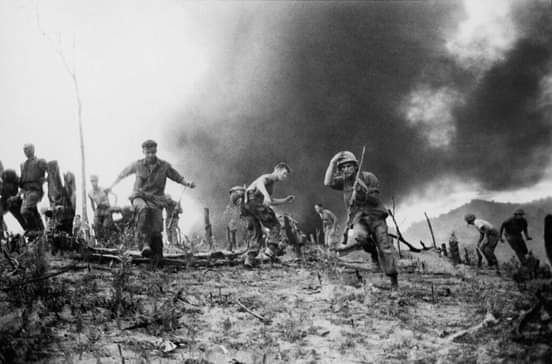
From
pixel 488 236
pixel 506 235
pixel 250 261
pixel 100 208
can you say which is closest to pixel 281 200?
pixel 250 261

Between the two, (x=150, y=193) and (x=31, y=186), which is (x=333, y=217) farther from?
(x=31, y=186)

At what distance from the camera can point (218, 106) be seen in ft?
22.9

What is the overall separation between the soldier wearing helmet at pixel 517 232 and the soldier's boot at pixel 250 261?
136 inches

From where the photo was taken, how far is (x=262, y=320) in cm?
479

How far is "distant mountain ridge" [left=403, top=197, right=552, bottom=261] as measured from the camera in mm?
6508

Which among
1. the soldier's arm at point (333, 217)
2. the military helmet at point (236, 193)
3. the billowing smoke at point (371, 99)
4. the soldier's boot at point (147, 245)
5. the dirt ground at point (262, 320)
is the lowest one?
the dirt ground at point (262, 320)

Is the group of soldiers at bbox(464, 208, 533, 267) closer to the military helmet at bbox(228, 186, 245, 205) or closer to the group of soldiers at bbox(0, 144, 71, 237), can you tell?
the military helmet at bbox(228, 186, 245, 205)

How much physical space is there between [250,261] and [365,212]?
71.8 inches

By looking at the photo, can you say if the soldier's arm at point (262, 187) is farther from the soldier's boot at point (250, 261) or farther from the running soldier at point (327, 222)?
the running soldier at point (327, 222)

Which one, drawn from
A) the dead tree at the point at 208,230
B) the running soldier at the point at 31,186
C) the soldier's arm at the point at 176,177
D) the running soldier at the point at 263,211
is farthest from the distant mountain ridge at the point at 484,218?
the running soldier at the point at 31,186

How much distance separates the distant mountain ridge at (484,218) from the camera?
21.4ft

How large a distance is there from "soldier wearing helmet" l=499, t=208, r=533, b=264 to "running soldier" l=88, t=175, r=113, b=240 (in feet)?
18.4

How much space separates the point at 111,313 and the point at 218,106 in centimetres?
337

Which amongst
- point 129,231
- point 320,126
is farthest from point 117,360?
point 320,126
